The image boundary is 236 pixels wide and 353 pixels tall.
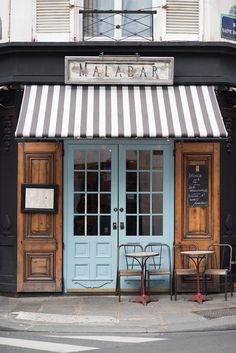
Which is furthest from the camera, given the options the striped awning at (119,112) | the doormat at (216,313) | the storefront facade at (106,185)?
the storefront facade at (106,185)

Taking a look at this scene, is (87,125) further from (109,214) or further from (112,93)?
(109,214)

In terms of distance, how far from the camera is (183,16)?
11062 millimetres

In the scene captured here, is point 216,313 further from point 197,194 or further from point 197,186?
point 197,186

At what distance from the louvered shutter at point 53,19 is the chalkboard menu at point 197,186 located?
10.7ft

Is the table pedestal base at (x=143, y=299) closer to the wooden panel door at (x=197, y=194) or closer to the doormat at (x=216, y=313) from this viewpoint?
the wooden panel door at (x=197, y=194)

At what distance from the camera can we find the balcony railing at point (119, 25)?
11.2 m

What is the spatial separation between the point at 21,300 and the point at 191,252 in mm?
2994

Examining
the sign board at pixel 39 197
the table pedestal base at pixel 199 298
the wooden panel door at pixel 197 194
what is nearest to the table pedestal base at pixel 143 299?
the table pedestal base at pixel 199 298

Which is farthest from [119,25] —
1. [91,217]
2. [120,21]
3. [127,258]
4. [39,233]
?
[127,258]

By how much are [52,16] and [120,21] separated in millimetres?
1214

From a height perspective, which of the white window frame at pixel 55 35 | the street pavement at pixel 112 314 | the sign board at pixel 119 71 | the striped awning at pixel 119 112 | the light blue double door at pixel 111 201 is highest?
the white window frame at pixel 55 35

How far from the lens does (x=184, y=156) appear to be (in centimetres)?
1097

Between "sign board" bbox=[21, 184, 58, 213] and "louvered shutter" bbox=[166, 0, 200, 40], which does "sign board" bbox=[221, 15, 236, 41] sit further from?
"sign board" bbox=[21, 184, 58, 213]

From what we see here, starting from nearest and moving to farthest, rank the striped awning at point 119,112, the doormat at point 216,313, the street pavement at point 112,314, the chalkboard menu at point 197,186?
the street pavement at point 112,314, the doormat at point 216,313, the striped awning at point 119,112, the chalkboard menu at point 197,186
